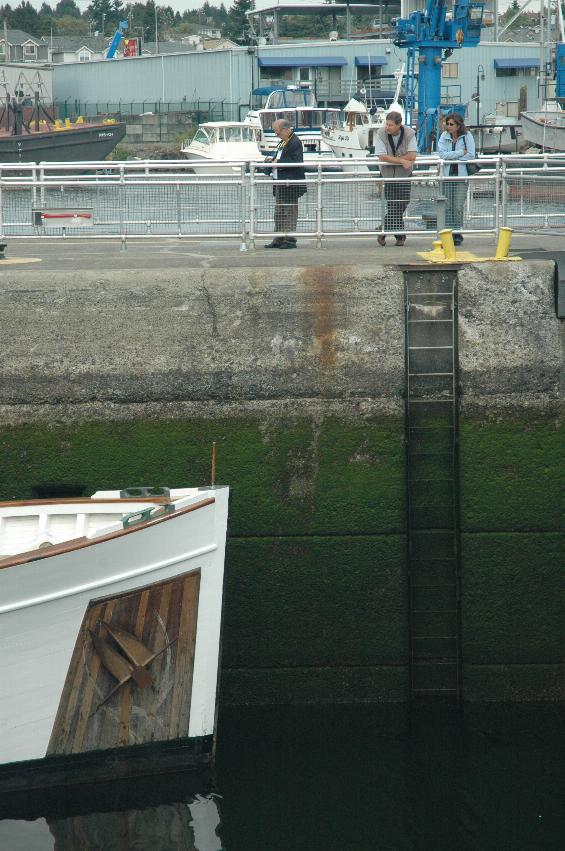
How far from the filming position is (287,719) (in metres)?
9.15

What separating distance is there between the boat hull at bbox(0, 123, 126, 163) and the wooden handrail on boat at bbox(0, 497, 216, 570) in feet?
134

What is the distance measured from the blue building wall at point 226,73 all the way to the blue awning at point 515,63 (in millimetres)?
571

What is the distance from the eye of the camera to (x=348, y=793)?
8234 mm

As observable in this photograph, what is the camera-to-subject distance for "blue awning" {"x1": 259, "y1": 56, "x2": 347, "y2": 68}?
6656 cm

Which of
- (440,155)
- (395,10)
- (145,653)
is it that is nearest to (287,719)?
(145,653)

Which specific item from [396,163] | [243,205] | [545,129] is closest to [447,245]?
[396,163]

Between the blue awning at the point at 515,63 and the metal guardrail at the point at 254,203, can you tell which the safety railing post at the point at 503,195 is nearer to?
the metal guardrail at the point at 254,203

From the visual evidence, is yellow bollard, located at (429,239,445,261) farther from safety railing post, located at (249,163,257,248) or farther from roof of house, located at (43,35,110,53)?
roof of house, located at (43,35,110,53)

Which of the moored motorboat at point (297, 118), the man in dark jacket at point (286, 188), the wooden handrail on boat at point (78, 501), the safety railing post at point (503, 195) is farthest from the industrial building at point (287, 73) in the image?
the wooden handrail on boat at point (78, 501)

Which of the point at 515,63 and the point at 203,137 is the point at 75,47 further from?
the point at 203,137

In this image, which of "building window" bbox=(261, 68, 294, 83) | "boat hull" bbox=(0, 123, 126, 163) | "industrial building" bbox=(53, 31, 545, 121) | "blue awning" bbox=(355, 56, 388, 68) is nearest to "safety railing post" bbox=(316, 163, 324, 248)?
"boat hull" bbox=(0, 123, 126, 163)

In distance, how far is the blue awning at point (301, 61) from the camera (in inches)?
2621

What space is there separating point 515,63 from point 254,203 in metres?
54.4

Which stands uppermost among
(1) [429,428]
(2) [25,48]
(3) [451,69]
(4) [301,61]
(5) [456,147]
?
(2) [25,48]
